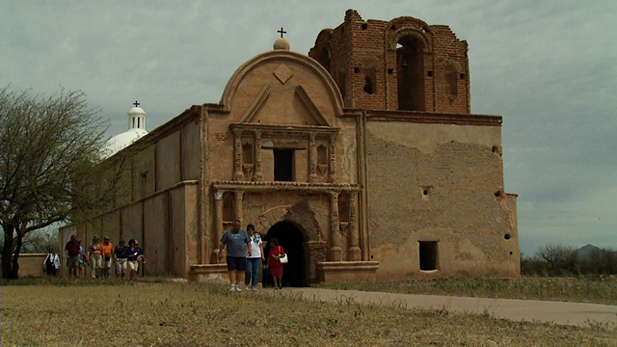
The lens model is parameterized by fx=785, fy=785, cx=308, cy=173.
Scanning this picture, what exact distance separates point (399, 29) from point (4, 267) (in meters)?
14.7

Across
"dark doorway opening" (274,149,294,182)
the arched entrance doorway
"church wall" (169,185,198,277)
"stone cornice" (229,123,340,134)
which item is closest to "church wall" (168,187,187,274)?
"church wall" (169,185,198,277)

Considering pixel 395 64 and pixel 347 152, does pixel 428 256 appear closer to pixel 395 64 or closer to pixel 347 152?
pixel 347 152

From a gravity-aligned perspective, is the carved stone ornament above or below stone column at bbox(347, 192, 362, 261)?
above

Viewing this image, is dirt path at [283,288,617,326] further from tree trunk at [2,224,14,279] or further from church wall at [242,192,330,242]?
tree trunk at [2,224,14,279]

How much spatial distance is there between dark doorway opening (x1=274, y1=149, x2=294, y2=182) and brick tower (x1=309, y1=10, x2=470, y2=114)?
3103 mm

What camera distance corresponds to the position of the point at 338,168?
24234 mm

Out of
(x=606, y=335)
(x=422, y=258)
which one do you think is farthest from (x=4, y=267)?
(x=606, y=335)

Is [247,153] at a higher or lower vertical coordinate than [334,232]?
higher

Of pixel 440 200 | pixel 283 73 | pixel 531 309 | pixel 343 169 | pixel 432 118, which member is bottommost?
pixel 531 309

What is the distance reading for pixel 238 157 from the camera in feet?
75.6

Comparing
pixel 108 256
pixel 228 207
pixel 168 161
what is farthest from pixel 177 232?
pixel 168 161

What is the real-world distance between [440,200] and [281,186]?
5.50 m

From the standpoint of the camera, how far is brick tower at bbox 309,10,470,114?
1026 inches

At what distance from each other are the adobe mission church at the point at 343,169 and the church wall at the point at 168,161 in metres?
0.06
